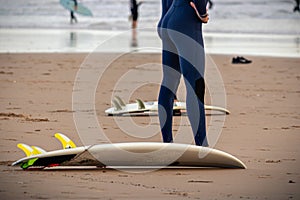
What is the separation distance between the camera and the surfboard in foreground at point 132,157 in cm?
637

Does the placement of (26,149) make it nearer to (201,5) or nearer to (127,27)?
(201,5)

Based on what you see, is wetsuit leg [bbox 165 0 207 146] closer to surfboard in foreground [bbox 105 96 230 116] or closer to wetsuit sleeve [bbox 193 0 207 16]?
wetsuit sleeve [bbox 193 0 207 16]

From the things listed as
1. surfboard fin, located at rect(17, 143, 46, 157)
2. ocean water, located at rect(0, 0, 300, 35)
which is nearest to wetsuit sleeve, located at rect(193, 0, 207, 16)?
surfboard fin, located at rect(17, 143, 46, 157)

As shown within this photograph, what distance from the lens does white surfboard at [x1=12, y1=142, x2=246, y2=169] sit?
637cm

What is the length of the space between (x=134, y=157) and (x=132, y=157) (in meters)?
0.02

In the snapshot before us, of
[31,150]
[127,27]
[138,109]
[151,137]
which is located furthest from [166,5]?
[127,27]

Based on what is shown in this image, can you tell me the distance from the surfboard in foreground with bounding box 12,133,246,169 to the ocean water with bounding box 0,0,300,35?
2222 centimetres

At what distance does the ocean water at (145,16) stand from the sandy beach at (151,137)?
14.6 metres

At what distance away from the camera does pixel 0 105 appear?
10.4 metres

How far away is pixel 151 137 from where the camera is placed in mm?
8297

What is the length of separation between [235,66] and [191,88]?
9.70m

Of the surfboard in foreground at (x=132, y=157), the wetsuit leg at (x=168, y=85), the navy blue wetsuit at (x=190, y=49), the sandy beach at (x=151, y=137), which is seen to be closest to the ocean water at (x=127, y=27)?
the sandy beach at (x=151, y=137)

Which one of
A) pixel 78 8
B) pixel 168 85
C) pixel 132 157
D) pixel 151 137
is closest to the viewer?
pixel 132 157

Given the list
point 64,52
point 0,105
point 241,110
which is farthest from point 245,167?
point 64,52
